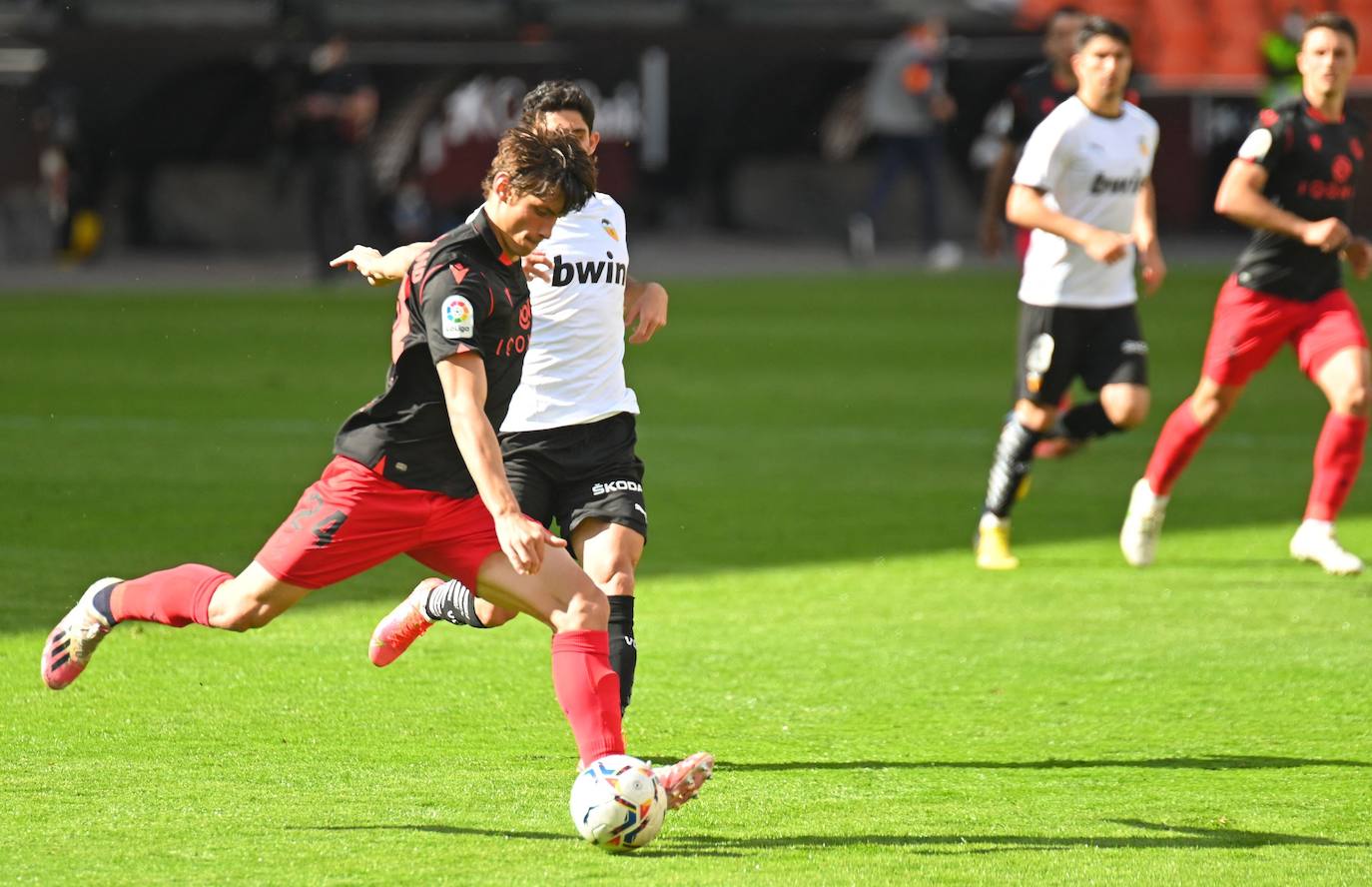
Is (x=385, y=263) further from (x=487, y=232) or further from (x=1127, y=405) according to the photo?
(x=1127, y=405)

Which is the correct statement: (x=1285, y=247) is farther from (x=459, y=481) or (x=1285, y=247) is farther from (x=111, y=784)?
(x=111, y=784)

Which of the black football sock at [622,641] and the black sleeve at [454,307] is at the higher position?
the black sleeve at [454,307]

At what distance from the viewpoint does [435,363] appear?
495 cm

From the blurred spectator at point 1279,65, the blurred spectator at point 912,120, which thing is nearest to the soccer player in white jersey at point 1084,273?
the blurred spectator at point 912,120

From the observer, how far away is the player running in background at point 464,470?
488 cm

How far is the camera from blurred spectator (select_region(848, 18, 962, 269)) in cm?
2291

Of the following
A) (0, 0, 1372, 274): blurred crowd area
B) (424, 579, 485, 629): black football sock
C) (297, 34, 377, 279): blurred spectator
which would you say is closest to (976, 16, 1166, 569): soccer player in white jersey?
(424, 579, 485, 629): black football sock

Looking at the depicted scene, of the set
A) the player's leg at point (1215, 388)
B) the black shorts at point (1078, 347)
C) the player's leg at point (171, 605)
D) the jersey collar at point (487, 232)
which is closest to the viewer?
the jersey collar at point (487, 232)

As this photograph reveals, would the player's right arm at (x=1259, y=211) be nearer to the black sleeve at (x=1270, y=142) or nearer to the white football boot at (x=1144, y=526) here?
the black sleeve at (x=1270, y=142)

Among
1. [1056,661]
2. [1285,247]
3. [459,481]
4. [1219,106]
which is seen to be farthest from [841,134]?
[459,481]

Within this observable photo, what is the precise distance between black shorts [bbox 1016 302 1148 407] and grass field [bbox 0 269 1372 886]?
0.80 m

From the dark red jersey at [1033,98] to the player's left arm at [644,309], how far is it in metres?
5.74

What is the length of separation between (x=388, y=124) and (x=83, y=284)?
4.12m

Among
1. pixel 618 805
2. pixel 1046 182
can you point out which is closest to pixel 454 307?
pixel 618 805
